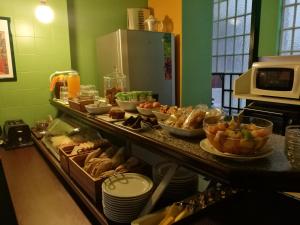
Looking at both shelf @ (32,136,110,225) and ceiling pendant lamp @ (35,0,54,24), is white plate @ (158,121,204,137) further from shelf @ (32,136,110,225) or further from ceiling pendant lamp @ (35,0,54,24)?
ceiling pendant lamp @ (35,0,54,24)

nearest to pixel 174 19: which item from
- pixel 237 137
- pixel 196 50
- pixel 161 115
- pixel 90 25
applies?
pixel 196 50

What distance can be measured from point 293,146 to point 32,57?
8.55 ft

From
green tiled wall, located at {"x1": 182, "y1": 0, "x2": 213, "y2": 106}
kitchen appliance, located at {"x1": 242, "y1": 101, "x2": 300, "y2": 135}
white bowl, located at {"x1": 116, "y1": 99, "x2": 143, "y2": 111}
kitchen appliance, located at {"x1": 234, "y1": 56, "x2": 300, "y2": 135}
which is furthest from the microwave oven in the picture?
white bowl, located at {"x1": 116, "y1": 99, "x2": 143, "y2": 111}

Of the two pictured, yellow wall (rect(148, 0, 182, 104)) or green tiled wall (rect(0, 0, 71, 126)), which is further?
yellow wall (rect(148, 0, 182, 104))

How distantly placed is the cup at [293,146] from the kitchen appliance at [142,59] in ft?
7.22

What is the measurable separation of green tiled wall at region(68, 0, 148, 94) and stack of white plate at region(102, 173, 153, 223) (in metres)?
2.35

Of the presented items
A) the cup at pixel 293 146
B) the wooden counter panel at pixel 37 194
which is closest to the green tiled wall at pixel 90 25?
the wooden counter panel at pixel 37 194

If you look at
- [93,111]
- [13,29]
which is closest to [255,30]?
[93,111]

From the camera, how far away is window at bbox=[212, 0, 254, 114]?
448cm

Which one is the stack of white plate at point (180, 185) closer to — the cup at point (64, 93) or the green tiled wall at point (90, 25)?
the cup at point (64, 93)

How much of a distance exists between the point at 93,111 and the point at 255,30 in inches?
78.5

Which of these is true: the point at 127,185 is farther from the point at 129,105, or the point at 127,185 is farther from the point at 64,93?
the point at 64,93

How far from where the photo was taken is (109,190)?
41.6 inches

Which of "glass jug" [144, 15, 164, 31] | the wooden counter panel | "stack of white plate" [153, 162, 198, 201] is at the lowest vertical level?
the wooden counter panel
